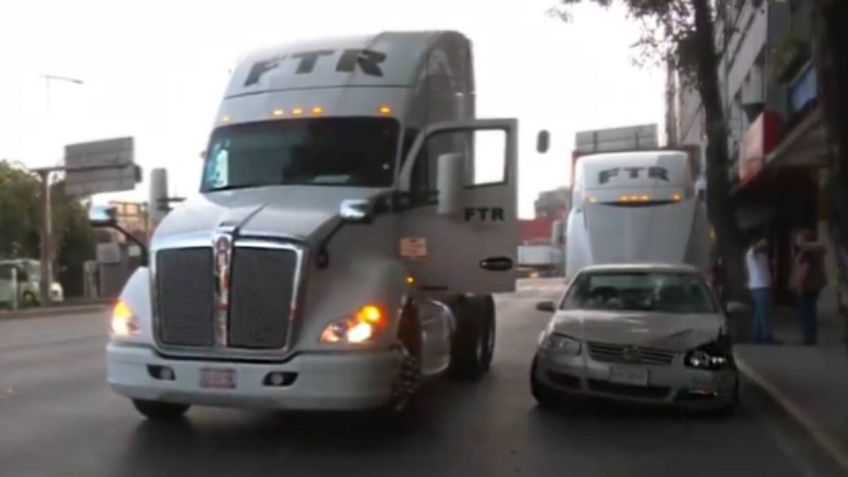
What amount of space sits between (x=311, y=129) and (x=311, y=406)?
3.12m

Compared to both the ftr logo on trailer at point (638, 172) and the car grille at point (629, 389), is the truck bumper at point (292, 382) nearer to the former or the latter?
the car grille at point (629, 389)

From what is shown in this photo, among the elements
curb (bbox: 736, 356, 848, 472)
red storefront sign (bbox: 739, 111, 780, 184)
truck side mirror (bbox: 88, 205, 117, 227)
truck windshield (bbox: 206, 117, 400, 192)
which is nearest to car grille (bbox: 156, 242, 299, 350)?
truck windshield (bbox: 206, 117, 400, 192)

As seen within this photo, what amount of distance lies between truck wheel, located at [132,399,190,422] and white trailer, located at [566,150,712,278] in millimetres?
10620

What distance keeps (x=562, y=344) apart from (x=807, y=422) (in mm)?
2264

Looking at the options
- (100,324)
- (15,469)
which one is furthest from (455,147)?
(100,324)

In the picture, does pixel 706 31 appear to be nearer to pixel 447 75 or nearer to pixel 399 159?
pixel 447 75

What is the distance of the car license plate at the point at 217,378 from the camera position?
8680 mm

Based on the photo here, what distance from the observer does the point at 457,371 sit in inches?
533

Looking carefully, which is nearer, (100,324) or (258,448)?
(258,448)

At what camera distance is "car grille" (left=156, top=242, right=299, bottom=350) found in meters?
8.70

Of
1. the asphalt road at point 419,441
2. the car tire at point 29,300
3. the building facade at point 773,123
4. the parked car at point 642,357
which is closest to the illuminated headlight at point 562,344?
the parked car at point 642,357

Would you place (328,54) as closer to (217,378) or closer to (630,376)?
(217,378)

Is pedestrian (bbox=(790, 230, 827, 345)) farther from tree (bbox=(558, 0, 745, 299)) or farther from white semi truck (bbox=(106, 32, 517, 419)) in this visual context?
white semi truck (bbox=(106, 32, 517, 419))

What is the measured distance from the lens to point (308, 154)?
10531 mm
